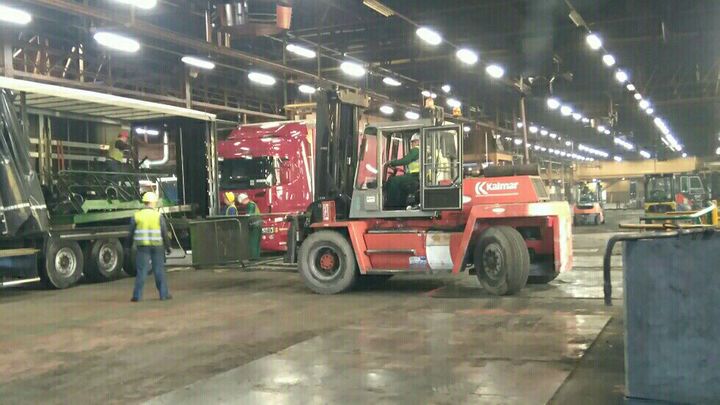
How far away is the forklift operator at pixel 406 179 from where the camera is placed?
Answer: 33.4 feet

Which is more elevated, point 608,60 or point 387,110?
point 608,60

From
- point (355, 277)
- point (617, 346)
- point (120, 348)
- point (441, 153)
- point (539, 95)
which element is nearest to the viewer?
point (617, 346)

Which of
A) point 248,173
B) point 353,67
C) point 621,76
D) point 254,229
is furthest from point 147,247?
point 621,76

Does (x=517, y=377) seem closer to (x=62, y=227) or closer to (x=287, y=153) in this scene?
(x=62, y=227)

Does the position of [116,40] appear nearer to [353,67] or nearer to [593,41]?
[353,67]

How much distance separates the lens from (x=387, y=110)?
26.2m

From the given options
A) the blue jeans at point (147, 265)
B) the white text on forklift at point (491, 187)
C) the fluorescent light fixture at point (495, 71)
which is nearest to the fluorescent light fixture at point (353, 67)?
the fluorescent light fixture at point (495, 71)

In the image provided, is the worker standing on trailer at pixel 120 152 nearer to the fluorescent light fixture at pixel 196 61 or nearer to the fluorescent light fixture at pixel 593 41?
the fluorescent light fixture at pixel 196 61

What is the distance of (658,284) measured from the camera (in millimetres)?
3984

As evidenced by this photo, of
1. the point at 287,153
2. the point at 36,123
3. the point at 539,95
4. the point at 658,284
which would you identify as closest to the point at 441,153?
the point at 658,284

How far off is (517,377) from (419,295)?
4.98 m

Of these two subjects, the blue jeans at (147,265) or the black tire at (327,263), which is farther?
the black tire at (327,263)

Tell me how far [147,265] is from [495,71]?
13948 mm

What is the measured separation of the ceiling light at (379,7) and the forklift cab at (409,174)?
17.0 feet
